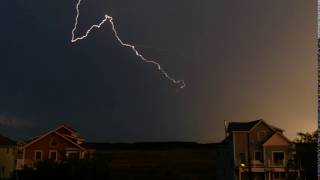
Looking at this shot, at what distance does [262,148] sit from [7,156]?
22751mm

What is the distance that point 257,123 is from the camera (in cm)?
5581

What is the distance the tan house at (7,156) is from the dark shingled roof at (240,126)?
1975cm

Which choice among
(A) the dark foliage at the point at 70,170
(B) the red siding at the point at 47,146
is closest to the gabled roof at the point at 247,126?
(A) the dark foliage at the point at 70,170

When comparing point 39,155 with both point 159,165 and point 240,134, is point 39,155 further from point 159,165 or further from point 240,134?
point 159,165

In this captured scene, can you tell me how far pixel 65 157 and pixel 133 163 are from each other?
40.7 meters

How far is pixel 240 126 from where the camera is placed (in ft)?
185

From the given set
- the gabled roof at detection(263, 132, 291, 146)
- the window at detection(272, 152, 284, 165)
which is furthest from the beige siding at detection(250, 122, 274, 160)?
the window at detection(272, 152, 284, 165)

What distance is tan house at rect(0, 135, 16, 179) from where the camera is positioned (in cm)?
5997

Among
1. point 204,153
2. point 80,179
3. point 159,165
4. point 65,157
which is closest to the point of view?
point 80,179

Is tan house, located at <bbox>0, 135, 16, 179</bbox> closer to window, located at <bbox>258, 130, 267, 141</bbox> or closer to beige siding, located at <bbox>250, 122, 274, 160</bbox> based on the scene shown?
beige siding, located at <bbox>250, 122, 274, 160</bbox>

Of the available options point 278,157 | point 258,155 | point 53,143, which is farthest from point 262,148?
point 53,143

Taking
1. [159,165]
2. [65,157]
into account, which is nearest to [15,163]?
[65,157]

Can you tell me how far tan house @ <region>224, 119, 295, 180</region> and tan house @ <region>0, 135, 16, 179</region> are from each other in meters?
20.0

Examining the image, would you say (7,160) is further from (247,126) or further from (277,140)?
(277,140)
